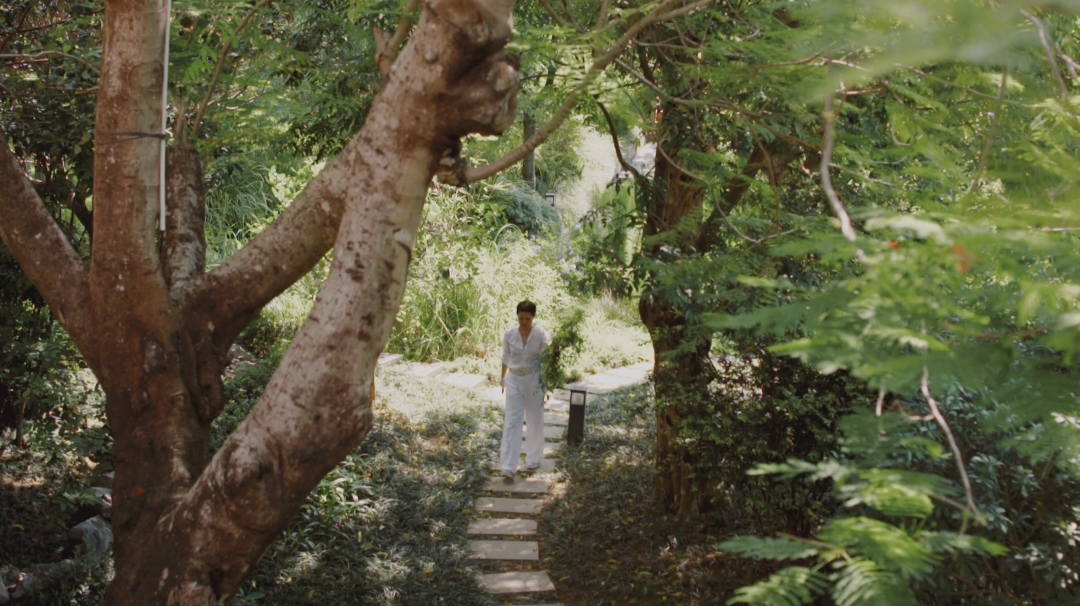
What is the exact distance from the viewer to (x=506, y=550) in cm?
690

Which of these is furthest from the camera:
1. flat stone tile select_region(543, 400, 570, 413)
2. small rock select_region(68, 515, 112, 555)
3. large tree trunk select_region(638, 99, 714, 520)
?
flat stone tile select_region(543, 400, 570, 413)

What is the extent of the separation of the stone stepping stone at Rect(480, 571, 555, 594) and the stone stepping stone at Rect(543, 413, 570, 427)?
3405mm

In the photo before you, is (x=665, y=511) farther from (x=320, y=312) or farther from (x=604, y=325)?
(x=604, y=325)

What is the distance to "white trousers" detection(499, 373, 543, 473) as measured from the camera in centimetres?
809

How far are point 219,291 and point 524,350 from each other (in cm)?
438

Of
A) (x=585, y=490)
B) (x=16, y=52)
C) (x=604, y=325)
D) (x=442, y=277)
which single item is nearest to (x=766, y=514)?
(x=585, y=490)

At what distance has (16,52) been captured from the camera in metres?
5.93

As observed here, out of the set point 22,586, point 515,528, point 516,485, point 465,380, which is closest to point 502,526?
point 515,528

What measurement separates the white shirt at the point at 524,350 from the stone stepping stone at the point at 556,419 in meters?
1.88

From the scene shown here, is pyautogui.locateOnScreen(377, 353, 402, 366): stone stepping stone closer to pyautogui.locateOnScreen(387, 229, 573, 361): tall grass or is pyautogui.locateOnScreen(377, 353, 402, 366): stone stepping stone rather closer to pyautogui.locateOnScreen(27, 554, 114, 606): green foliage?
pyautogui.locateOnScreen(387, 229, 573, 361): tall grass

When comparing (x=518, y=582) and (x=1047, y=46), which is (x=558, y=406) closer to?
(x=518, y=582)

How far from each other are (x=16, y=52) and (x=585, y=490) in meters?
5.60

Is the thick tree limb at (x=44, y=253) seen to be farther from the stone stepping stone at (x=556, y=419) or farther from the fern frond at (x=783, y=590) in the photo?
the stone stepping stone at (x=556, y=419)

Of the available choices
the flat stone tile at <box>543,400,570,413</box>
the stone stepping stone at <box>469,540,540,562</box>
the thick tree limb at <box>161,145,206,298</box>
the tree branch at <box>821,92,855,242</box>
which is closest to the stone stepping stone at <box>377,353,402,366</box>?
the flat stone tile at <box>543,400,570,413</box>
